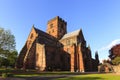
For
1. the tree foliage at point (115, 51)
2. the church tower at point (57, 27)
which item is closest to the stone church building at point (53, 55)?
the church tower at point (57, 27)

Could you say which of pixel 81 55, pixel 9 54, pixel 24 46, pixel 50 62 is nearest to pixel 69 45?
pixel 81 55

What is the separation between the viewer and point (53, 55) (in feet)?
187

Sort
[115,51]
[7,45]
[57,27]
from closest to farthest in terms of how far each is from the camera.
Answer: [7,45] < [115,51] < [57,27]

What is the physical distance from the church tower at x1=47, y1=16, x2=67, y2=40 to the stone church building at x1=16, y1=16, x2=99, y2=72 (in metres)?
9.92

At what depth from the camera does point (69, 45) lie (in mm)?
65000

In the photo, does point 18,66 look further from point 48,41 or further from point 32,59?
point 48,41

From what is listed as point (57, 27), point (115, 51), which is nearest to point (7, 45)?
point (57, 27)

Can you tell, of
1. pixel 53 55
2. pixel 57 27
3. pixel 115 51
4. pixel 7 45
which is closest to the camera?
pixel 7 45

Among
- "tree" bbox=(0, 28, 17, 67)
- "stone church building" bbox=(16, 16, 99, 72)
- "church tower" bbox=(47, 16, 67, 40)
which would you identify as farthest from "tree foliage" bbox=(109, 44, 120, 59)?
"tree" bbox=(0, 28, 17, 67)

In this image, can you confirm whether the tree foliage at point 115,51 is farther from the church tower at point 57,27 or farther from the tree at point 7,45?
the tree at point 7,45

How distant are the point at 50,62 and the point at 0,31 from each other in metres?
20.0

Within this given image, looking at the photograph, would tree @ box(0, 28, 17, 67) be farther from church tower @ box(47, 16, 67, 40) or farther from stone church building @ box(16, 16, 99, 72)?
church tower @ box(47, 16, 67, 40)

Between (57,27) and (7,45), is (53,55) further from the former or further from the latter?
(57,27)

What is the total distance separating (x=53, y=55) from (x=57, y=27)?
79.5 feet
